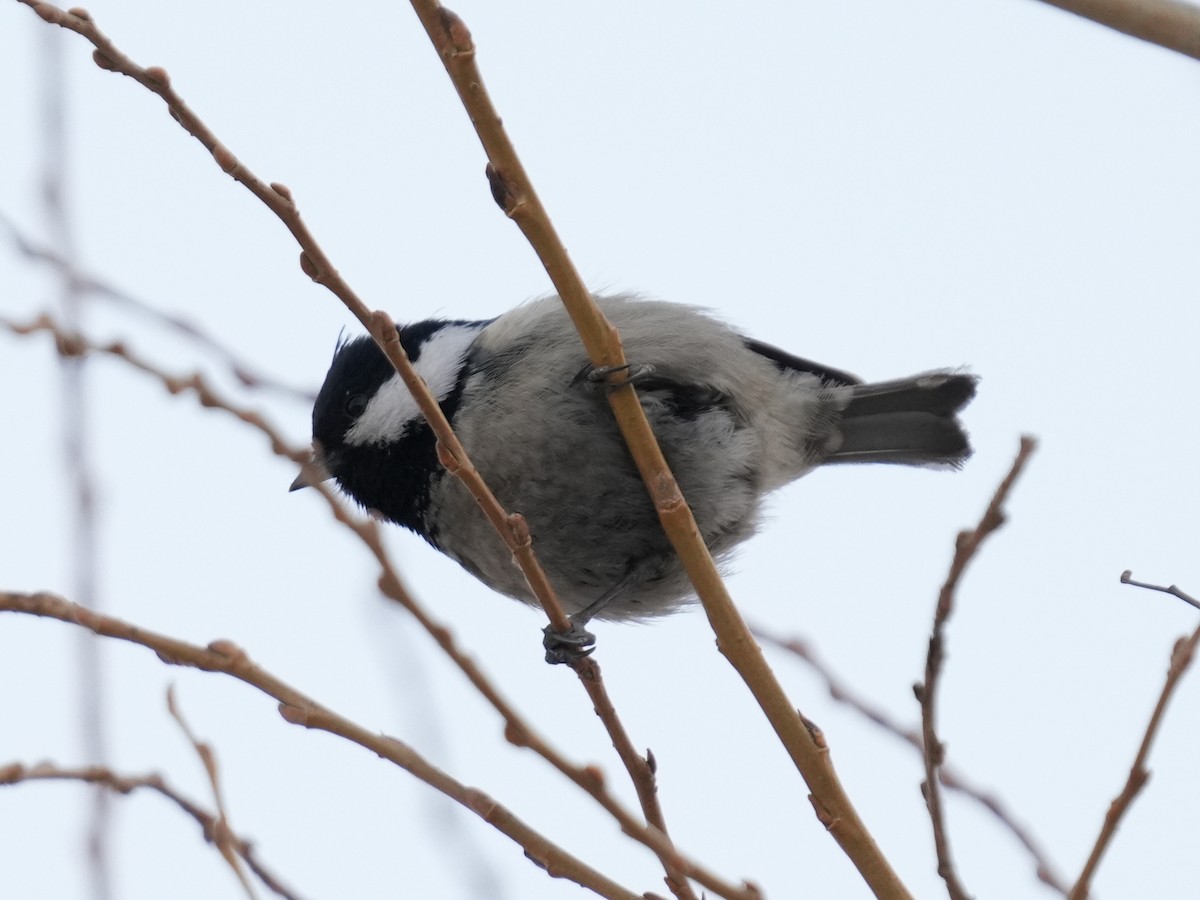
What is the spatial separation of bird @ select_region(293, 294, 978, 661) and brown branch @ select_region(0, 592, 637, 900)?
119 cm

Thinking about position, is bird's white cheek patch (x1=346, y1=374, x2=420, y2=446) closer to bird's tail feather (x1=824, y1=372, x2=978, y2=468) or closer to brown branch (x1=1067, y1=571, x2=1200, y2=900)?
bird's tail feather (x1=824, y1=372, x2=978, y2=468)

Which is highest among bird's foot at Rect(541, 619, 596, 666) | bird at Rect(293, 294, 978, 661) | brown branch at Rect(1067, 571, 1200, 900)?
bird at Rect(293, 294, 978, 661)

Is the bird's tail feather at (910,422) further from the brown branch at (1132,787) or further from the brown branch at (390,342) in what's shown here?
the brown branch at (1132,787)

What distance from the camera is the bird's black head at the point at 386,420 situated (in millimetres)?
3654

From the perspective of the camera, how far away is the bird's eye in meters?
3.84

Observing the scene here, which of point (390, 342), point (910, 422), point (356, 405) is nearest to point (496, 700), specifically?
point (390, 342)

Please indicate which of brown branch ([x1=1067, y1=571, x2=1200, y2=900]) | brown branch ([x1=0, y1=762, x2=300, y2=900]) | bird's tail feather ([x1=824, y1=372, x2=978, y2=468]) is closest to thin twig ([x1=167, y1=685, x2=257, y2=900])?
brown branch ([x1=0, y1=762, x2=300, y2=900])

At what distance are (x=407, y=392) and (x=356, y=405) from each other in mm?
284

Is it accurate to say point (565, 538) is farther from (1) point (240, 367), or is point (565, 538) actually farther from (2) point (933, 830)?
(2) point (933, 830)

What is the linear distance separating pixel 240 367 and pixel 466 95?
31.7 inches

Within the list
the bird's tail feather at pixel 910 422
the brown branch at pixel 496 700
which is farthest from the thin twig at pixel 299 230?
the bird's tail feather at pixel 910 422

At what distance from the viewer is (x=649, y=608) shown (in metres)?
3.81

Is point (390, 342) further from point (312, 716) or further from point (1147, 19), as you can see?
point (1147, 19)

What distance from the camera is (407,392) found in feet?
12.0
